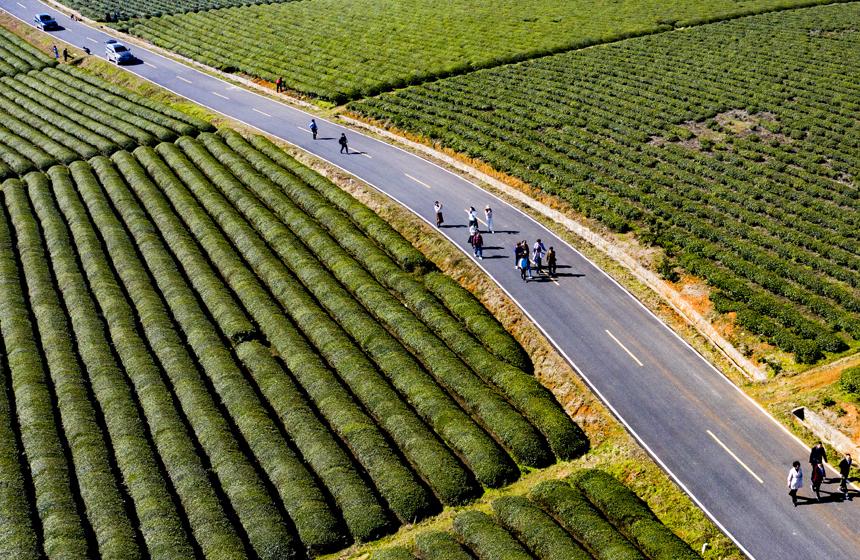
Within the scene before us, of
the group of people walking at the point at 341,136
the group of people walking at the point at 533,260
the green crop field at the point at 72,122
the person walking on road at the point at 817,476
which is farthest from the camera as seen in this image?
the green crop field at the point at 72,122

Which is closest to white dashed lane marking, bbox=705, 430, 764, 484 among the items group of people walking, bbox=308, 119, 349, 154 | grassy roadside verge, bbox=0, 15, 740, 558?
grassy roadside verge, bbox=0, 15, 740, 558

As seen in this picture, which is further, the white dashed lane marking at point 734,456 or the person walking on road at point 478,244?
the person walking on road at point 478,244

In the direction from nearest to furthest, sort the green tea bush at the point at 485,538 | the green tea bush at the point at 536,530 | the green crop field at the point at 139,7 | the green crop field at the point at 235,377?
the green tea bush at the point at 536,530
the green tea bush at the point at 485,538
the green crop field at the point at 235,377
the green crop field at the point at 139,7

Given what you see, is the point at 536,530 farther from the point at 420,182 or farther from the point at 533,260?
the point at 420,182

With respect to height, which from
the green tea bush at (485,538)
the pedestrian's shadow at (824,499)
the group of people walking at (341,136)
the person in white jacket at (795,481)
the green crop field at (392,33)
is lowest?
the green tea bush at (485,538)

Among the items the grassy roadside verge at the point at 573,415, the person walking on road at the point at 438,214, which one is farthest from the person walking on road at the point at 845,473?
the person walking on road at the point at 438,214

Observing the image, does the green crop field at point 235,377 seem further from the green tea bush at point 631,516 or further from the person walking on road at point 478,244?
the person walking on road at point 478,244

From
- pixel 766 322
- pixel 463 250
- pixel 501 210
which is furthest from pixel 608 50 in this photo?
pixel 766 322
